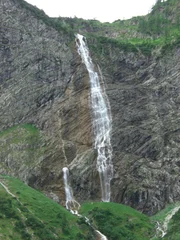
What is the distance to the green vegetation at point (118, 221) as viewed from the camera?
4019 centimetres

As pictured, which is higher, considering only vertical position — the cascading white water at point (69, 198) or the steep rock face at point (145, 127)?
the steep rock face at point (145, 127)

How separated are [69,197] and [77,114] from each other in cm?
1473

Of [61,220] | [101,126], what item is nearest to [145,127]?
[101,126]

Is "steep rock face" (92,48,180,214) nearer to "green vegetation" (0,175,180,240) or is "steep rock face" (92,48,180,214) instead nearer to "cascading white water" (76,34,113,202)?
"cascading white water" (76,34,113,202)

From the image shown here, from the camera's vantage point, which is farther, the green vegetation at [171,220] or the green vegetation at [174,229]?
the green vegetation at [171,220]

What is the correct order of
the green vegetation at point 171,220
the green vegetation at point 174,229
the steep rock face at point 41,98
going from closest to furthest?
1. the green vegetation at point 174,229
2. the green vegetation at point 171,220
3. the steep rock face at point 41,98

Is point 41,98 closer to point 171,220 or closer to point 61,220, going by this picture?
point 61,220

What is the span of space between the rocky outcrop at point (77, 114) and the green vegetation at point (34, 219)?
10.8 meters

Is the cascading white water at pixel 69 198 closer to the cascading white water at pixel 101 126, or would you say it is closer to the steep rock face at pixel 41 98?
the steep rock face at pixel 41 98

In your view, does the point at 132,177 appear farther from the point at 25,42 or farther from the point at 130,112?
the point at 25,42

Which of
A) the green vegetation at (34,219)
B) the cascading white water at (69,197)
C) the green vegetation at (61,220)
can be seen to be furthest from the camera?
the cascading white water at (69,197)

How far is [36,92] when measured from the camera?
6538cm

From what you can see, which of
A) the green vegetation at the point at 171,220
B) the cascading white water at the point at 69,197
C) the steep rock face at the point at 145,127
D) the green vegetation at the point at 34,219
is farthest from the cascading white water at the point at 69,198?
the green vegetation at the point at 171,220

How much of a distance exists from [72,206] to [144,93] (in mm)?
23722
